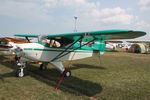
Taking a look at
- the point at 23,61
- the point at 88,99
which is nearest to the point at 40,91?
the point at 88,99

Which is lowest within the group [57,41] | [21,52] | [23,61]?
[23,61]

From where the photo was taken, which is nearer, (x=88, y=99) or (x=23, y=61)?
(x=88, y=99)

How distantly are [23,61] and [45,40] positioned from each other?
1501 mm

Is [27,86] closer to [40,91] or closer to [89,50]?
[40,91]

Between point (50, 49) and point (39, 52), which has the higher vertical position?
point (50, 49)

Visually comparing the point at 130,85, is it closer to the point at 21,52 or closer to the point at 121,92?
the point at 121,92

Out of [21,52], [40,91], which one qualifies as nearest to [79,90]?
[40,91]

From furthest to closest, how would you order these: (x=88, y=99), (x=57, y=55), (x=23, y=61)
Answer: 1. (x=57, y=55)
2. (x=23, y=61)
3. (x=88, y=99)

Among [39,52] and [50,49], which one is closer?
[39,52]

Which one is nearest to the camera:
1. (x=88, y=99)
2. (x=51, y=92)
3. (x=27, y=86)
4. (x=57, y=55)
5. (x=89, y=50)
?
(x=88, y=99)

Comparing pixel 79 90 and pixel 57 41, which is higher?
pixel 57 41

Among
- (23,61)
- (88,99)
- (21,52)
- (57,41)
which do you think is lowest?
(88,99)

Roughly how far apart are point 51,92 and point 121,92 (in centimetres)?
260

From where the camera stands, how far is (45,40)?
6.33 metres
